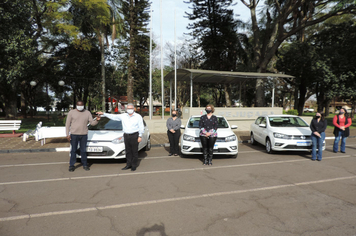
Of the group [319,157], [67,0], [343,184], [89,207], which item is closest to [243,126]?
[319,157]

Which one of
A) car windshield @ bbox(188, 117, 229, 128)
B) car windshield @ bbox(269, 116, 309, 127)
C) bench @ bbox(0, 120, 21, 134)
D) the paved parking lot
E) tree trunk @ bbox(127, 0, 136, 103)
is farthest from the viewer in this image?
tree trunk @ bbox(127, 0, 136, 103)

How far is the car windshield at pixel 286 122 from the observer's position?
30.3ft

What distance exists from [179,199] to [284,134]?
5.46 m

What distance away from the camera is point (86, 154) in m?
6.34

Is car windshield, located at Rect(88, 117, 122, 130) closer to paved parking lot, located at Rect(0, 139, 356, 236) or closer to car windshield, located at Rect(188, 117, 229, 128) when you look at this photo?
paved parking lot, located at Rect(0, 139, 356, 236)

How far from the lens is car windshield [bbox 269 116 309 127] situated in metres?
9.23

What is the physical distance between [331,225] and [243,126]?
14.2 m

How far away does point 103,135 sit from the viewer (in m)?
7.01

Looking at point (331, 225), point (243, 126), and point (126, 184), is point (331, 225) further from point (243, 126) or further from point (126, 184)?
point (243, 126)

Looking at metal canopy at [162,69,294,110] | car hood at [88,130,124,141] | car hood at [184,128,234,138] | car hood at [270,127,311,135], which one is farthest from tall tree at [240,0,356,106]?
car hood at [88,130,124,141]

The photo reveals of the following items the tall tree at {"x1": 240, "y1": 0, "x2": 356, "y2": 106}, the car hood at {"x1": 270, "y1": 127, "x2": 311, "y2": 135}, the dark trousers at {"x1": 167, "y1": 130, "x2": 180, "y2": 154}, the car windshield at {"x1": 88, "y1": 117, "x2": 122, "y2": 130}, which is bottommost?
the dark trousers at {"x1": 167, "y1": 130, "x2": 180, "y2": 154}

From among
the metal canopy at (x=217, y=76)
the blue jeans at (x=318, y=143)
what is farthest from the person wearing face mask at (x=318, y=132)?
the metal canopy at (x=217, y=76)

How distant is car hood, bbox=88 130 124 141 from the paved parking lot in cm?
78

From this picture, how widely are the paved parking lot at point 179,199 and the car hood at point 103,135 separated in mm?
777
